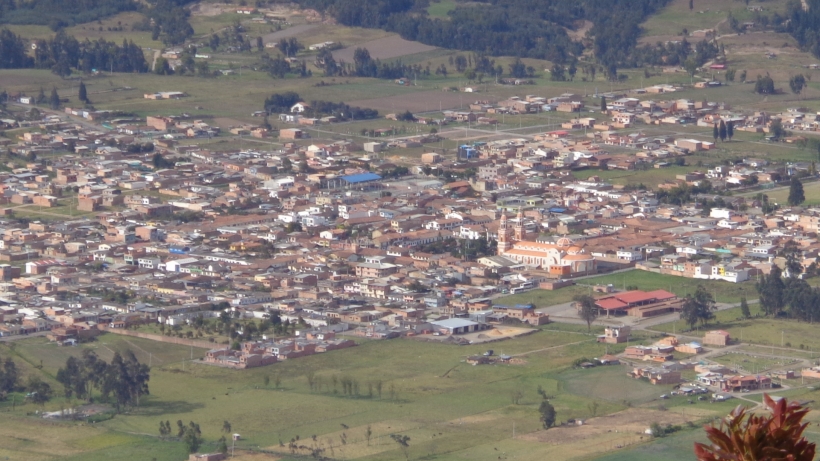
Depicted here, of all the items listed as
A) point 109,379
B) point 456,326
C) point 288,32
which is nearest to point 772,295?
point 456,326

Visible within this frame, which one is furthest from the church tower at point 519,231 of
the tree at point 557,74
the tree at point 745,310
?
the tree at point 557,74

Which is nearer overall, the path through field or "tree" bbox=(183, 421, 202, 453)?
"tree" bbox=(183, 421, 202, 453)

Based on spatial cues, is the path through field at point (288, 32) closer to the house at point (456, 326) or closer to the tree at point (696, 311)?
the house at point (456, 326)

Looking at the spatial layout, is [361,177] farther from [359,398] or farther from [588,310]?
[359,398]

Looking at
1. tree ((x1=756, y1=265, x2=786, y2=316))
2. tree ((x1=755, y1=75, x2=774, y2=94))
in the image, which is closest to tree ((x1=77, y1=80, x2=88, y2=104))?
tree ((x1=755, y1=75, x2=774, y2=94))

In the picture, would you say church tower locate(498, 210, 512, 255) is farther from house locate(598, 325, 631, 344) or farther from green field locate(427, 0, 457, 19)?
green field locate(427, 0, 457, 19)

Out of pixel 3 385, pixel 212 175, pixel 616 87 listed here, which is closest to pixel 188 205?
pixel 212 175

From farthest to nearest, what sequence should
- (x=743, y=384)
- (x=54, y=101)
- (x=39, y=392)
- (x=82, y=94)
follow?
1. (x=82, y=94)
2. (x=54, y=101)
3. (x=743, y=384)
4. (x=39, y=392)
